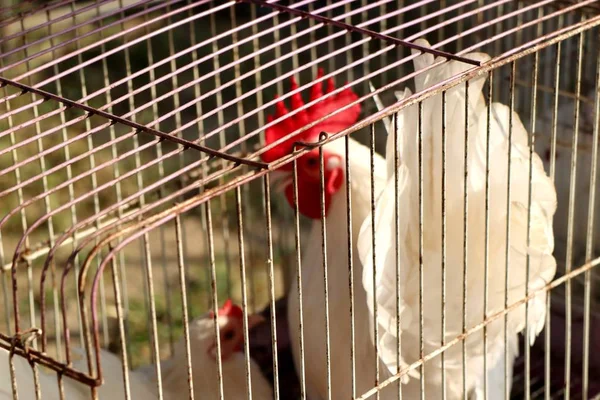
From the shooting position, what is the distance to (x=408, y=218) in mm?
896

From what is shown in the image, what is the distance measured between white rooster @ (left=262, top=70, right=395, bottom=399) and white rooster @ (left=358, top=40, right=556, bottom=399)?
93 millimetres

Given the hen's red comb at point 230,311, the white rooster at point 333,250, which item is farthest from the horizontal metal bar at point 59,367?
the hen's red comb at point 230,311

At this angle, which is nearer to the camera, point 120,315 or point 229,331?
point 120,315

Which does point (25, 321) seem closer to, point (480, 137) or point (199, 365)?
point (199, 365)

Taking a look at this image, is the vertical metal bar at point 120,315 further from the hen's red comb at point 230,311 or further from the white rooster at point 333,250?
the hen's red comb at point 230,311

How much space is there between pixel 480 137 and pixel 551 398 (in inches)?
18.5

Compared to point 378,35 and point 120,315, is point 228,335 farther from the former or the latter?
point 120,315

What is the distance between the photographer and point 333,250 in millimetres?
1084

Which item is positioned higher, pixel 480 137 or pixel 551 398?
pixel 480 137

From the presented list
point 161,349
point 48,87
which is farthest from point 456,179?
point 48,87

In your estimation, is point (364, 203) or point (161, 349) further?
point (161, 349)

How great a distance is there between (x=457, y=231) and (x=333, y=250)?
0.19 m

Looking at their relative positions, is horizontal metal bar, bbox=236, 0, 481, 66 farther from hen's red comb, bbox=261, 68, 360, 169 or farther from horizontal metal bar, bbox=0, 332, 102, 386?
horizontal metal bar, bbox=0, 332, 102, 386

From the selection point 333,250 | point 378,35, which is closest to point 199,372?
point 333,250
